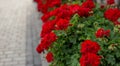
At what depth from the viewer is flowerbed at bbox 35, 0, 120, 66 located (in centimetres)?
350

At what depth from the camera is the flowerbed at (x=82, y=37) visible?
11.5 feet

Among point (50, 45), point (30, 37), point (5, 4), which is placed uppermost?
point (50, 45)

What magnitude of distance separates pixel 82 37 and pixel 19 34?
437cm

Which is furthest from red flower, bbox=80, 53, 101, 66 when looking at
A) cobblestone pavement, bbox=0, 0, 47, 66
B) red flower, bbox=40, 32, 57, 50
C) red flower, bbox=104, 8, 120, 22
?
cobblestone pavement, bbox=0, 0, 47, 66

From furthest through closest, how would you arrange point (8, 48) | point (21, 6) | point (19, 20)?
point (21, 6)
point (19, 20)
point (8, 48)

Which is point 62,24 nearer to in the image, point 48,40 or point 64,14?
point 48,40

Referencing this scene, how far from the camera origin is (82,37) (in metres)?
3.98

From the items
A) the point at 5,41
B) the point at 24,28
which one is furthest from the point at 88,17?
the point at 24,28

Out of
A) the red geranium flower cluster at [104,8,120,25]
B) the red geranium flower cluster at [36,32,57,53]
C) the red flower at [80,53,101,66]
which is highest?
the red flower at [80,53,101,66]

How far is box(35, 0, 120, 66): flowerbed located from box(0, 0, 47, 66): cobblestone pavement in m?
2.06

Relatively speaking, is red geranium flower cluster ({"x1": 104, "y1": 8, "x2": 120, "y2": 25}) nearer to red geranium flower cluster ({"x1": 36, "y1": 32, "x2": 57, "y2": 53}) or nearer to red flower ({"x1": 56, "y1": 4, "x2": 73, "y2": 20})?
red flower ({"x1": 56, "y1": 4, "x2": 73, "y2": 20})

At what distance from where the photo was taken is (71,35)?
13.4 ft

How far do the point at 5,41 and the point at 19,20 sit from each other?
1933mm

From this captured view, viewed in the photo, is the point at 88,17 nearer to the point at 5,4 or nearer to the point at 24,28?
the point at 24,28
